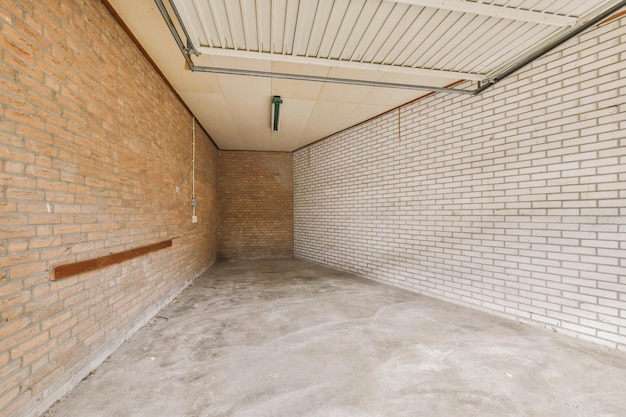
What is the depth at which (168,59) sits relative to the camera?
10.7ft

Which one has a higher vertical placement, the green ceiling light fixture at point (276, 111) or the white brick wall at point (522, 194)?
the green ceiling light fixture at point (276, 111)

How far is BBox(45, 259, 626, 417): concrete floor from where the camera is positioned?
1.78m

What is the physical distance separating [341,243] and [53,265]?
16.8ft

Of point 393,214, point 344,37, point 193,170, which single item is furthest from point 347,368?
point 193,170

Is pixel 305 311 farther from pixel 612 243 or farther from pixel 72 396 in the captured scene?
pixel 612 243

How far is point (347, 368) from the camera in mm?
2219

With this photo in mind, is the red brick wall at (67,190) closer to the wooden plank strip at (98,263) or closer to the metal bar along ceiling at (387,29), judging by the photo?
the wooden plank strip at (98,263)

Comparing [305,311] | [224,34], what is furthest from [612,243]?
[224,34]

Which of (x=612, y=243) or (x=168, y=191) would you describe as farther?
(x=168, y=191)

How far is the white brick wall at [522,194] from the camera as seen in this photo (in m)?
2.61

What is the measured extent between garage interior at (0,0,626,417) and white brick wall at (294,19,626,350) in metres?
0.02

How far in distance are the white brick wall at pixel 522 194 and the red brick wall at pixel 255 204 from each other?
357cm

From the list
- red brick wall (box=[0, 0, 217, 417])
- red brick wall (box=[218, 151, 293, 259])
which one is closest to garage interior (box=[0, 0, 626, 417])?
red brick wall (box=[0, 0, 217, 417])

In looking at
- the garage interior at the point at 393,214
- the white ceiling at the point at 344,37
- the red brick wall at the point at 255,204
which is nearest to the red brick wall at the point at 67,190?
the garage interior at the point at 393,214
